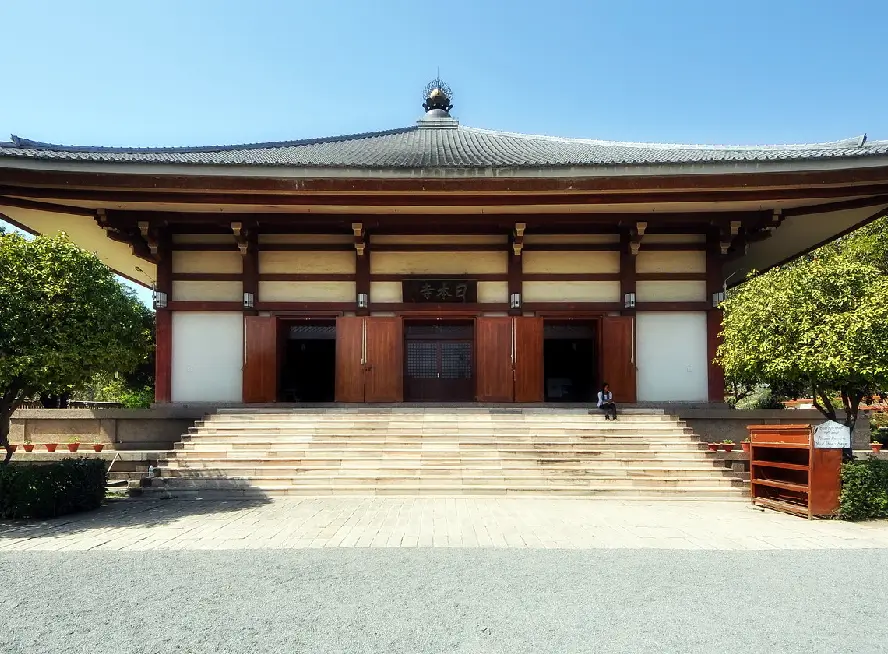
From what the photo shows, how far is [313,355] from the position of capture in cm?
1861

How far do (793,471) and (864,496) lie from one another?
111 centimetres

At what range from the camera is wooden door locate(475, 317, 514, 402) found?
13984mm

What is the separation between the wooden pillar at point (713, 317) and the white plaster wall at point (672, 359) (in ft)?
0.36

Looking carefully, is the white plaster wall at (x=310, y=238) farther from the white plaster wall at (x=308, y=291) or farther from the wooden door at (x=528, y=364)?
the wooden door at (x=528, y=364)

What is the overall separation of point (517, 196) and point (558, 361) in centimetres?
789

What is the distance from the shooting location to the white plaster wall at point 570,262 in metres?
14.4

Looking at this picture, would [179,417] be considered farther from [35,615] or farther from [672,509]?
[672,509]

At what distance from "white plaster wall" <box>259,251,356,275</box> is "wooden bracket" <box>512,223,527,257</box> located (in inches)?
150

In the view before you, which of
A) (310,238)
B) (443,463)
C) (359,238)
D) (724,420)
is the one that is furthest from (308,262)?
(724,420)

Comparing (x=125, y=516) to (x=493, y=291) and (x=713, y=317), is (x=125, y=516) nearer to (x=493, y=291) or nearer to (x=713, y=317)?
(x=493, y=291)

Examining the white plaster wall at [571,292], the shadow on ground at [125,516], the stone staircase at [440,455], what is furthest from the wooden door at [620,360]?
the shadow on ground at [125,516]

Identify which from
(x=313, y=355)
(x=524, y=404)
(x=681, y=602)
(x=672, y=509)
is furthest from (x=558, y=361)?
(x=681, y=602)

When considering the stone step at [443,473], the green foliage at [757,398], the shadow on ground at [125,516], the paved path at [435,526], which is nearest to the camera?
the paved path at [435,526]

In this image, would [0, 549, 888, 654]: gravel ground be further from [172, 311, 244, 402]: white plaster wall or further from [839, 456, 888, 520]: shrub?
[172, 311, 244, 402]: white plaster wall
